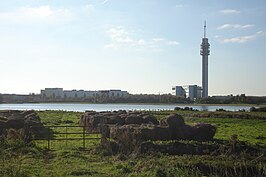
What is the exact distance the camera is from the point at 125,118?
3819 centimetres

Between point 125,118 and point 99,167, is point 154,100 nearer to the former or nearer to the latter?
point 125,118

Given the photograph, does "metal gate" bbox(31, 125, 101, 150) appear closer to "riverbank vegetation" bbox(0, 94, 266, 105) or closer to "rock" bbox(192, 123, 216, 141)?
"rock" bbox(192, 123, 216, 141)

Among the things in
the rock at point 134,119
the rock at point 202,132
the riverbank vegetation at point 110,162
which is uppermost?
the rock at point 134,119

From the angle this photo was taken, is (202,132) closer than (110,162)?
No

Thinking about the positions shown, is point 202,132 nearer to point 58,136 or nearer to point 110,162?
point 110,162

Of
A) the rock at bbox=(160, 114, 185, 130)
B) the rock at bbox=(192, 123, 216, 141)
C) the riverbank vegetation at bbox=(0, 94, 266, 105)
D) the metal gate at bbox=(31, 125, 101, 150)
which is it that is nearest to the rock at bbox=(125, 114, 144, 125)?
the metal gate at bbox=(31, 125, 101, 150)

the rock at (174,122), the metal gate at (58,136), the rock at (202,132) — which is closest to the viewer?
the metal gate at (58,136)

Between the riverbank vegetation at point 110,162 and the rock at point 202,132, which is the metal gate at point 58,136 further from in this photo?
the rock at point 202,132

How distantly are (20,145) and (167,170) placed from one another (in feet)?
34.5

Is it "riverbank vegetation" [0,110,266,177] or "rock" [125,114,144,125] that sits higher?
"rock" [125,114,144,125]

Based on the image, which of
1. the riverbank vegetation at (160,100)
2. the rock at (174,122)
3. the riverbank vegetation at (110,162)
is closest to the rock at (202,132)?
the rock at (174,122)

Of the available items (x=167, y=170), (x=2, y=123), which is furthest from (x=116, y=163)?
(x=2, y=123)

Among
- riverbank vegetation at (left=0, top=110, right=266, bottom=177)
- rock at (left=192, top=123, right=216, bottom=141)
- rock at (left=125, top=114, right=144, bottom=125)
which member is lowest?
riverbank vegetation at (left=0, top=110, right=266, bottom=177)

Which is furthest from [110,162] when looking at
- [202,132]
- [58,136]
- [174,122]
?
[58,136]
